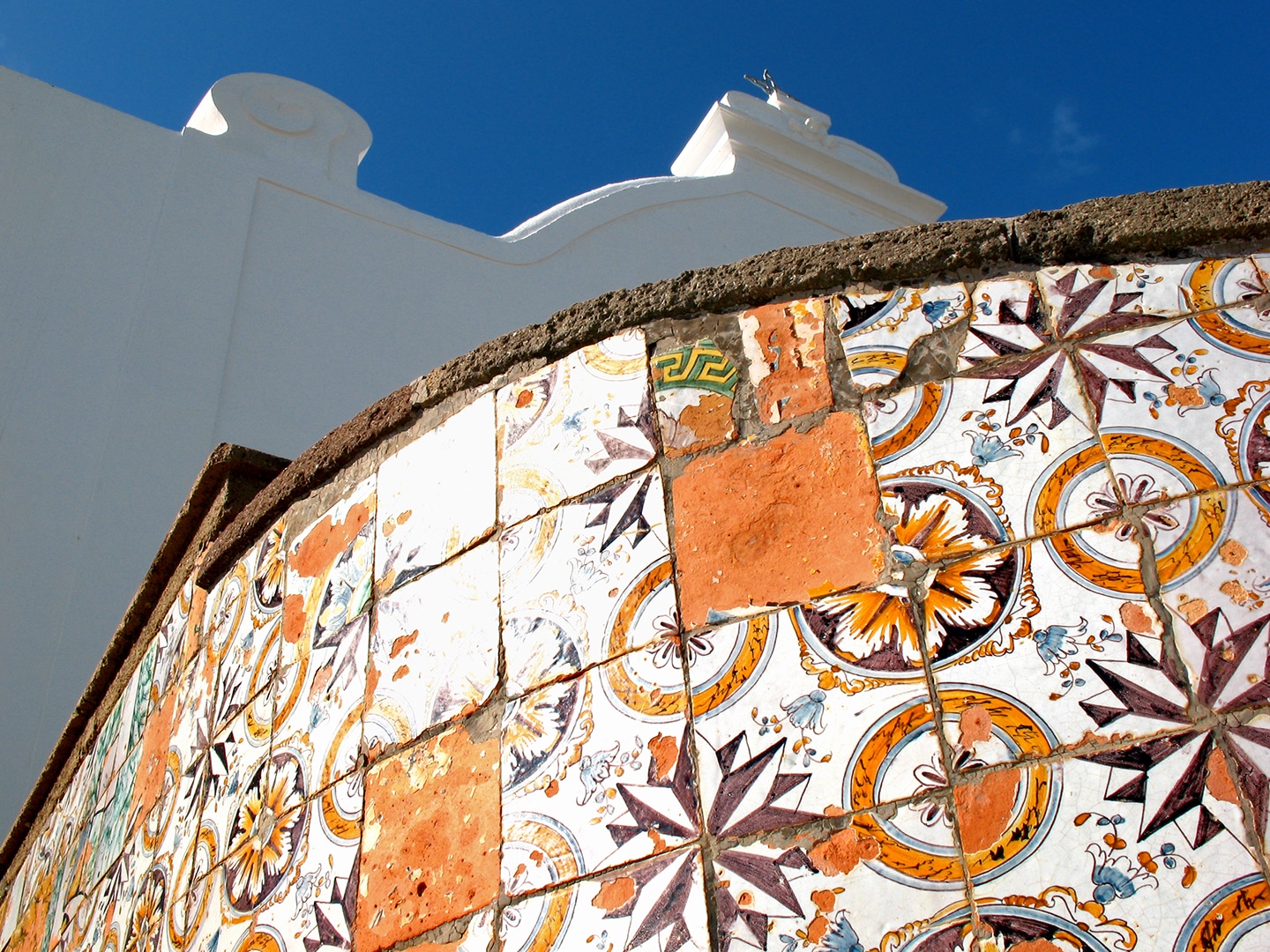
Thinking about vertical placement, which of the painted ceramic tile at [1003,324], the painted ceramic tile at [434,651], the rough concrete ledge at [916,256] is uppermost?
the rough concrete ledge at [916,256]

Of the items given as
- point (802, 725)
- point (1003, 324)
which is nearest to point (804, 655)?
point (802, 725)

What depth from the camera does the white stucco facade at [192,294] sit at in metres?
4.10

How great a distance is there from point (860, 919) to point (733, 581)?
49cm

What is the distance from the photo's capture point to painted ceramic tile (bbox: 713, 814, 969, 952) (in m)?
1.47

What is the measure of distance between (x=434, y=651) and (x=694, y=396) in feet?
1.91

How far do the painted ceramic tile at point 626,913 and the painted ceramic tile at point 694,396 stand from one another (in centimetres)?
63

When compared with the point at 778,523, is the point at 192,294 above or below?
above

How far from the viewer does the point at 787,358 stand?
1990mm

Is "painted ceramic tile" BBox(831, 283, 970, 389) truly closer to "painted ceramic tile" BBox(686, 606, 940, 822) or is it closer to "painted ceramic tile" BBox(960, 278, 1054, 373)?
"painted ceramic tile" BBox(960, 278, 1054, 373)

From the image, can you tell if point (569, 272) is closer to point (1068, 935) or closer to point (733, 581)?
point (733, 581)

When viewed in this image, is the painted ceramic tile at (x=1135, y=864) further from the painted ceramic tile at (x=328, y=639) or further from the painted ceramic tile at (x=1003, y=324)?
the painted ceramic tile at (x=328, y=639)

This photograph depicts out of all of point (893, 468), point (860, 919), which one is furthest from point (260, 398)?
point (860, 919)

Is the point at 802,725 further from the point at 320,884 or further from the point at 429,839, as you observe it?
the point at 320,884

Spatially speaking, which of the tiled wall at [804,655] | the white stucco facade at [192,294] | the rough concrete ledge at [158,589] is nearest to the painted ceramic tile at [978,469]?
the tiled wall at [804,655]
